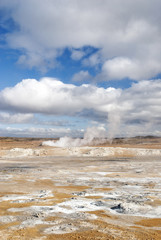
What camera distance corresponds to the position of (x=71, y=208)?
14172 millimetres

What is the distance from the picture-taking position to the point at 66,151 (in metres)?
74.3

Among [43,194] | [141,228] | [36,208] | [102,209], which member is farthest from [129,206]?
[43,194]

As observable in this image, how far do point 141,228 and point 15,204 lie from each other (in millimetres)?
8663

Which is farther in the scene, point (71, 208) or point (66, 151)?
point (66, 151)

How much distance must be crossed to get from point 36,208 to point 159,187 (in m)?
13.1

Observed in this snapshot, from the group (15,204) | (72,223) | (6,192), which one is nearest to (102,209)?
(72,223)

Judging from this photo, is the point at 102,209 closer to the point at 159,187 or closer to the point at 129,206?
the point at 129,206

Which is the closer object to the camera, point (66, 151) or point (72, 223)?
point (72, 223)

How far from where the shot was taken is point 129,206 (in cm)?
1418

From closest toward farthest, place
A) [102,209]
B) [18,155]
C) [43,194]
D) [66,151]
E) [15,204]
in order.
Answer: [102,209], [15,204], [43,194], [18,155], [66,151]

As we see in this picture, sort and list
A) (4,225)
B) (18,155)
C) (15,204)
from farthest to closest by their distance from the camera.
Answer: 1. (18,155)
2. (15,204)
3. (4,225)

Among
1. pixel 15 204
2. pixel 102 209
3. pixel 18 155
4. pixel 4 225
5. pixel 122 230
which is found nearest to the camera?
pixel 122 230

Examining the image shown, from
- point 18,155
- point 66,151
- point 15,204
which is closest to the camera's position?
point 15,204

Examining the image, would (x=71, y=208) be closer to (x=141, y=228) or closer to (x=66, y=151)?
(x=141, y=228)
